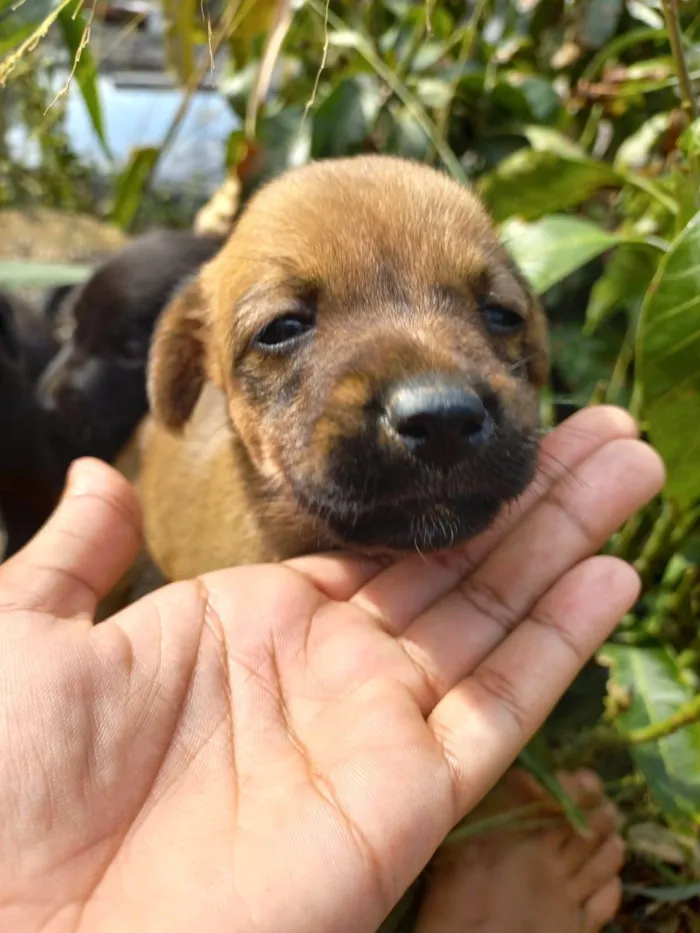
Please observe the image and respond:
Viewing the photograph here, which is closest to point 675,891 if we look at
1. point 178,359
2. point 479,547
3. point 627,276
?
point 479,547

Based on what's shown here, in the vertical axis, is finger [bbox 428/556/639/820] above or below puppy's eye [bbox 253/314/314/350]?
below

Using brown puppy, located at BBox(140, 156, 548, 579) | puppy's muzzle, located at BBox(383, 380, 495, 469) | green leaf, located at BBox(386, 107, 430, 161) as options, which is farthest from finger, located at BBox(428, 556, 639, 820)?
green leaf, located at BBox(386, 107, 430, 161)

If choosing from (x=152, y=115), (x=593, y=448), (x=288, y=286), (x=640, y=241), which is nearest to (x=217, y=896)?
(x=288, y=286)

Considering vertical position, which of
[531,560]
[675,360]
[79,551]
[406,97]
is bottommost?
[531,560]

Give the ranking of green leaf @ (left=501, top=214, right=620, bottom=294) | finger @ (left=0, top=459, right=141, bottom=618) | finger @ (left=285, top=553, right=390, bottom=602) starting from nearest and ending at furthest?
finger @ (left=0, top=459, right=141, bottom=618) < finger @ (left=285, top=553, right=390, bottom=602) < green leaf @ (left=501, top=214, right=620, bottom=294)

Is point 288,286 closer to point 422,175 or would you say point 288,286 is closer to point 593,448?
point 422,175

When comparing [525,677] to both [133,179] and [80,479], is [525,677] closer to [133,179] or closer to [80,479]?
[80,479]

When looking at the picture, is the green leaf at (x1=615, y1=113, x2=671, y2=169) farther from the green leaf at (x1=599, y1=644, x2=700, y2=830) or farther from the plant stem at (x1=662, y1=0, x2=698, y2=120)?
the green leaf at (x1=599, y1=644, x2=700, y2=830)
